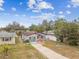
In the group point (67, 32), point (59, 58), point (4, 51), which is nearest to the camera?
point (59, 58)

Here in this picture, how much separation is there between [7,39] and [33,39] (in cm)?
1050

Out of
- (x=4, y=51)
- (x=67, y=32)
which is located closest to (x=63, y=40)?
(x=67, y=32)

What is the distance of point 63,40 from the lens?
48.6m

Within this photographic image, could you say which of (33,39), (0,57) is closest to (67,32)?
(33,39)

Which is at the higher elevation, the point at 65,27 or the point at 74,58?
the point at 65,27

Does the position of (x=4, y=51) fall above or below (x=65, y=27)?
below

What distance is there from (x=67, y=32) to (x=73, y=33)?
8.93ft

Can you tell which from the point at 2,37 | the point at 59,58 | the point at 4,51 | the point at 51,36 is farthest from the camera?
the point at 51,36

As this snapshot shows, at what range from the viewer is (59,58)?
22.6 m

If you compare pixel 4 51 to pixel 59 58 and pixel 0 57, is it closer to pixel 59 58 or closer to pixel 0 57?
pixel 0 57

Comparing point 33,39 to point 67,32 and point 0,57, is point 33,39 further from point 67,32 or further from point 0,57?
point 0,57

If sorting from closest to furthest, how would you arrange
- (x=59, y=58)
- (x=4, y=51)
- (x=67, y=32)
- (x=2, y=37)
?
(x=59, y=58) < (x=4, y=51) < (x=2, y=37) < (x=67, y=32)

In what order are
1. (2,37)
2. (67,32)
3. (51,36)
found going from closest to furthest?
(2,37), (67,32), (51,36)

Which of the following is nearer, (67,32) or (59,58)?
(59,58)
